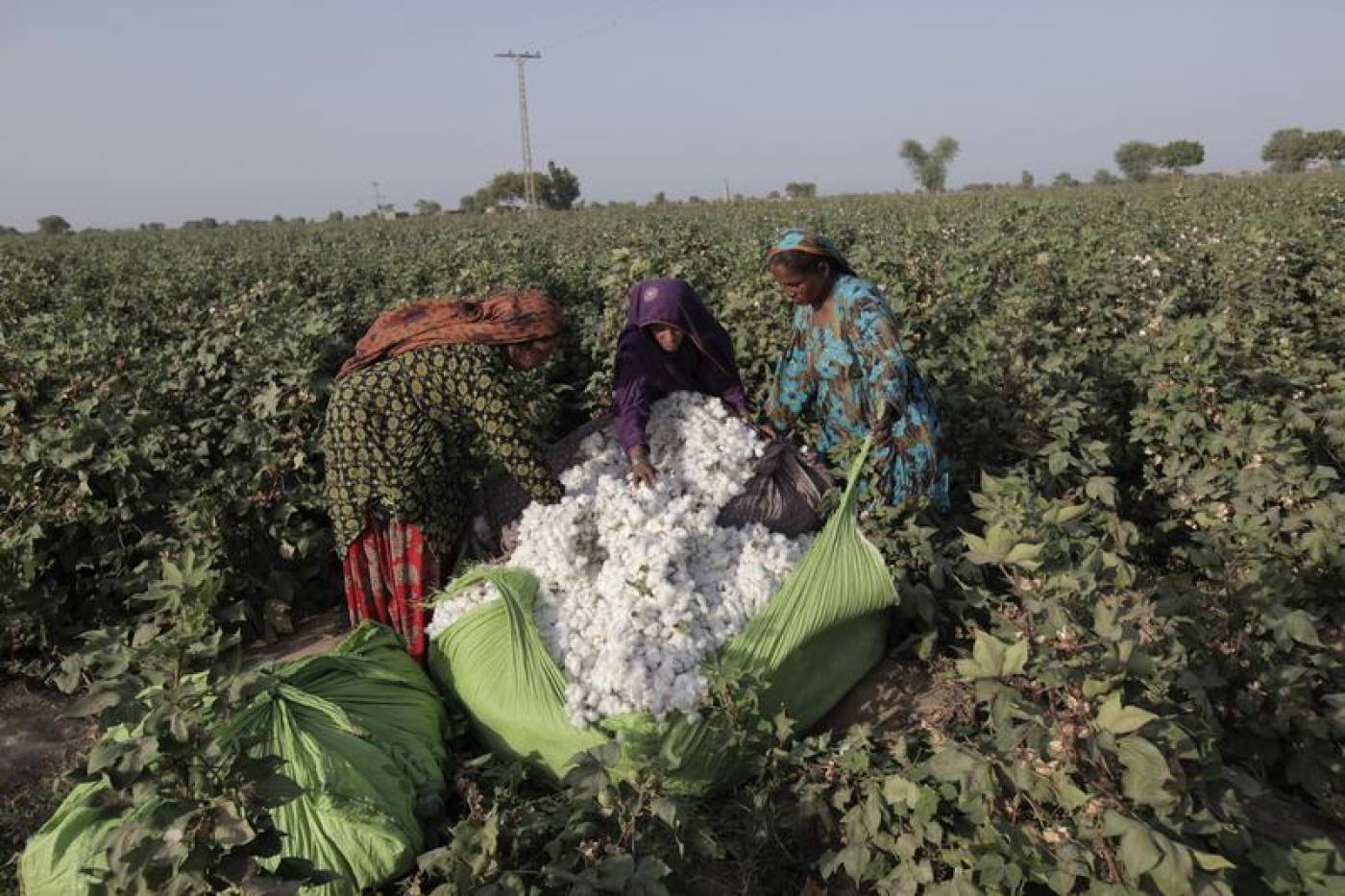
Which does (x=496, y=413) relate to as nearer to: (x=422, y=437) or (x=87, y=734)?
(x=422, y=437)

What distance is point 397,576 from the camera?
321 cm

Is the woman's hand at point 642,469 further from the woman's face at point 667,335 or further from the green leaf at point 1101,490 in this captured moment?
the green leaf at point 1101,490

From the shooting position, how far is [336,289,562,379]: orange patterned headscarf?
2930mm

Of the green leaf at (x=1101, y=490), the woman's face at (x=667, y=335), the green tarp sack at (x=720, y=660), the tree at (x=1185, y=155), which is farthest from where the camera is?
the tree at (x=1185, y=155)

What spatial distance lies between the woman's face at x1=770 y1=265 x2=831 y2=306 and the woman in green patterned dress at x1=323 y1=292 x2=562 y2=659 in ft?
3.01

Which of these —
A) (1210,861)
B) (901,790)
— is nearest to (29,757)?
(901,790)

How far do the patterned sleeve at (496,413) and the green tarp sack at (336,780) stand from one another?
0.77 metres

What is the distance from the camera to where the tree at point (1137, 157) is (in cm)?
7188

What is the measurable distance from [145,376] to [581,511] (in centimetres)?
270

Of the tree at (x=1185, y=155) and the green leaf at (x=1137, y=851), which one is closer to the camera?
the green leaf at (x=1137, y=851)

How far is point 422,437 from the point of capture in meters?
3.01

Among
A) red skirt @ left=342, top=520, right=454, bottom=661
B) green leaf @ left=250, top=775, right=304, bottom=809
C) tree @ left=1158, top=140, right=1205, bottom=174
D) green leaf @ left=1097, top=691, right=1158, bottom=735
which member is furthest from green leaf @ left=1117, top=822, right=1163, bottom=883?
tree @ left=1158, top=140, right=1205, bottom=174

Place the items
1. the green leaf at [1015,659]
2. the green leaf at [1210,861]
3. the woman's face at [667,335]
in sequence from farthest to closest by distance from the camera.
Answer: the woman's face at [667,335] → the green leaf at [1015,659] → the green leaf at [1210,861]

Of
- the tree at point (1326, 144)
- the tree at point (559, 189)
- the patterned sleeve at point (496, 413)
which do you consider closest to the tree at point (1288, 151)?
the tree at point (1326, 144)
